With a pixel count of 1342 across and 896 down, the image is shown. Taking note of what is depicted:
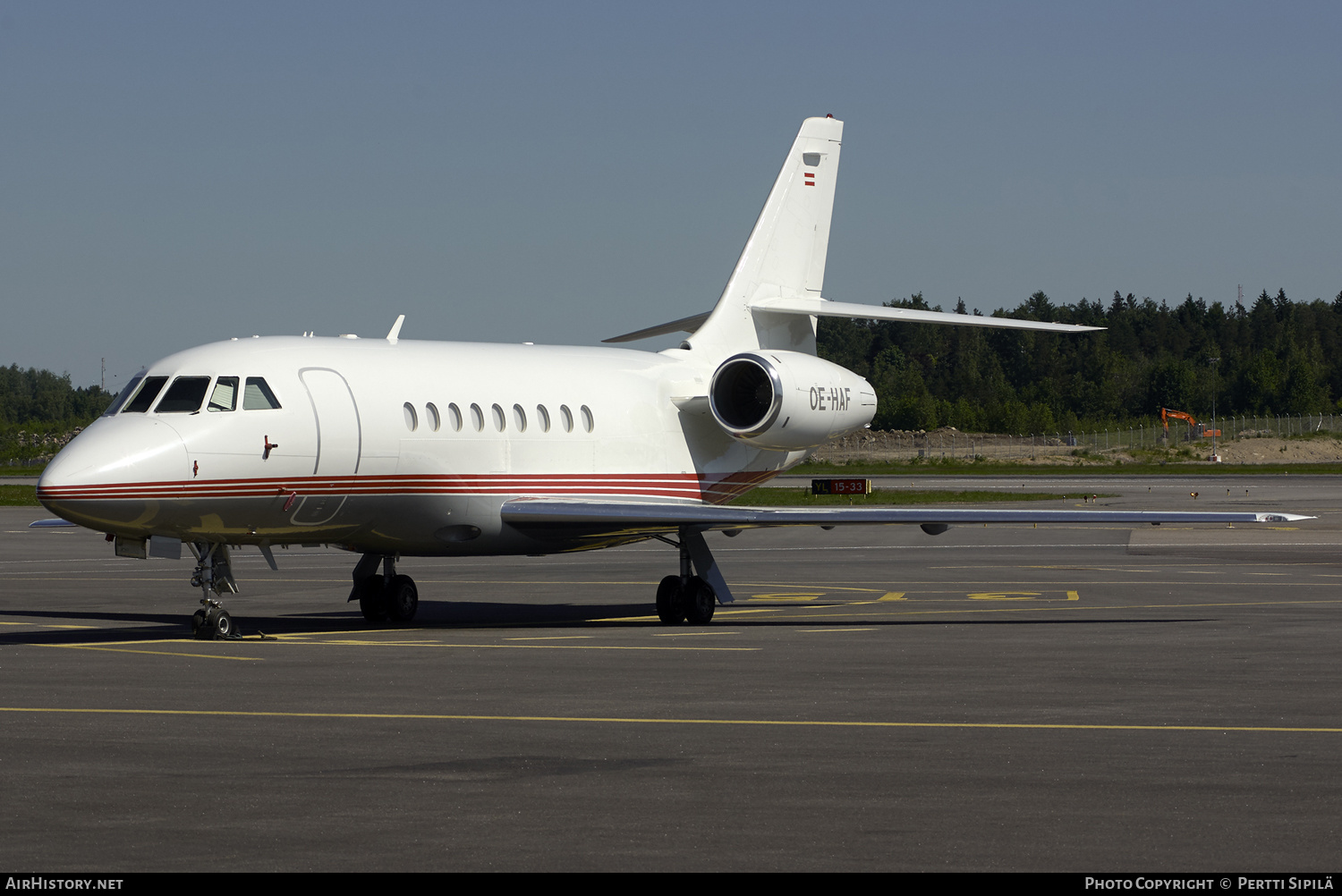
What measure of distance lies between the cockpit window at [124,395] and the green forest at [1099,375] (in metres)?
126

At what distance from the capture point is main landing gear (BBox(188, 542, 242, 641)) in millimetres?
18453

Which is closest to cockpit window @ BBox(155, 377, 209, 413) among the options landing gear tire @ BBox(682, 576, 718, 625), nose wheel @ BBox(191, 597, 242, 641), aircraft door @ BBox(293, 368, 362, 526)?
aircraft door @ BBox(293, 368, 362, 526)

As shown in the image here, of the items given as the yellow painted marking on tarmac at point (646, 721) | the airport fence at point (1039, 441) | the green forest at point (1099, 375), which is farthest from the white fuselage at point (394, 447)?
the green forest at point (1099, 375)

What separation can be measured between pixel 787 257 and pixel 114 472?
A: 12804 mm

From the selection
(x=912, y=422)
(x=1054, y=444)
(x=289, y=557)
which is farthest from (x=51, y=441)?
(x=289, y=557)

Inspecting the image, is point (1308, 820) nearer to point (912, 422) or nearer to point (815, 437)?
point (815, 437)

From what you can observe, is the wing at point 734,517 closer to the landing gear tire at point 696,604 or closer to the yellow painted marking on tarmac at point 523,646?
the landing gear tire at point 696,604

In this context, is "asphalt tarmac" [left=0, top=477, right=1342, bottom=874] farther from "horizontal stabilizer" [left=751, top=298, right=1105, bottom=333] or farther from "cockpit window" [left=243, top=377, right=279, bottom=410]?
"horizontal stabilizer" [left=751, top=298, right=1105, bottom=333]

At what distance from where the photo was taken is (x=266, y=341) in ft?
64.9

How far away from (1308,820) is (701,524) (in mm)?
13008

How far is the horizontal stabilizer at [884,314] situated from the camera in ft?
78.2

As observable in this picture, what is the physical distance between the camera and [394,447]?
65.8 feet

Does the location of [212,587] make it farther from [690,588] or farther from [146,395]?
[690,588]

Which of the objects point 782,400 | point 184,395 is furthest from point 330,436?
point 782,400
